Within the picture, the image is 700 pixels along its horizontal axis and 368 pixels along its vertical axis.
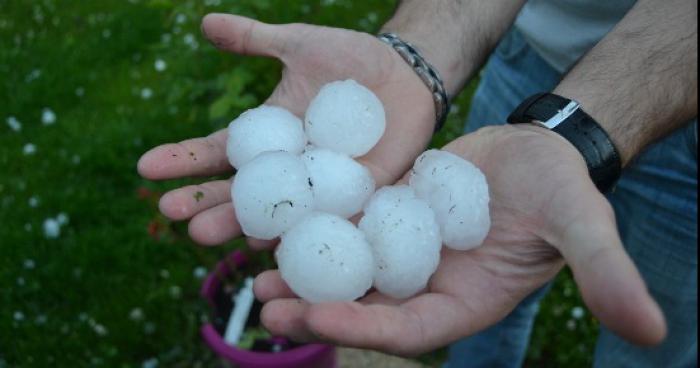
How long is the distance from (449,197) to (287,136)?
1.49 ft

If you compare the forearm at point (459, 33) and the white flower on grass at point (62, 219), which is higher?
the forearm at point (459, 33)

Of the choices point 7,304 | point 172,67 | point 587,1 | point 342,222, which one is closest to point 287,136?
point 342,222

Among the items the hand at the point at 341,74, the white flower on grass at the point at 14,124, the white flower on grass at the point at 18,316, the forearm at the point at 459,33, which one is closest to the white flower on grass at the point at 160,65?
the white flower on grass at the point at 14,124

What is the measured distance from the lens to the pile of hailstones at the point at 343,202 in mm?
1367

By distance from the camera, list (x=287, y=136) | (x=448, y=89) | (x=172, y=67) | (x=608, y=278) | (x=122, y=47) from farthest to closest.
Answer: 1. (x=122, y=47)
2. (x=172, y=67)
3. (x=448, y=89)
4. (x=287, y=136)
5. (x=608, y=278)

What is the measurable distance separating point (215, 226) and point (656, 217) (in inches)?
43.0

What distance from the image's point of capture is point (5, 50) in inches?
146

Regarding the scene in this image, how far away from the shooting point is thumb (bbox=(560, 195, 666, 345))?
99cm

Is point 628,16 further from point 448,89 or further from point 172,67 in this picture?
point 172,67

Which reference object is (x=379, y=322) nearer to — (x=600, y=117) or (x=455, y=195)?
(x=455, y=195)

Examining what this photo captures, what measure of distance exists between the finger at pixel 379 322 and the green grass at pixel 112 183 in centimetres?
104

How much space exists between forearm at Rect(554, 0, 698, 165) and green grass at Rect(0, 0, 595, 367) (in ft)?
3.85

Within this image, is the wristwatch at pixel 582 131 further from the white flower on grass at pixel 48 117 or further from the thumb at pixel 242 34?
the white flower on grass at pixel 48 117

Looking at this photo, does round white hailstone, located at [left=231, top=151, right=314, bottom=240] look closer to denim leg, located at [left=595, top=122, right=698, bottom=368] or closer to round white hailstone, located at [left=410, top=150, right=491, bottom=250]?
round white hailstone, located at [left=410, top=150, right=491, bottom=250]
